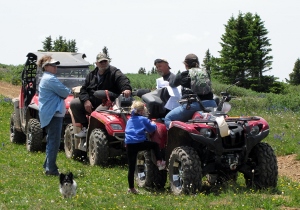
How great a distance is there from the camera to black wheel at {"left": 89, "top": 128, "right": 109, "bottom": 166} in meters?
11.4

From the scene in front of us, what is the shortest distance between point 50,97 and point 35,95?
4024mm

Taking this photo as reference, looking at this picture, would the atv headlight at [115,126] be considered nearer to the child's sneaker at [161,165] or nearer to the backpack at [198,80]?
the child's sneaker at [161,165]

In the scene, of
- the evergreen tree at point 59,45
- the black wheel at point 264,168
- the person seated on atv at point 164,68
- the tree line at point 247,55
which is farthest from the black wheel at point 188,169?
the evergreen tree at point 59,45

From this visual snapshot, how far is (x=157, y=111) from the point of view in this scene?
9.84 m

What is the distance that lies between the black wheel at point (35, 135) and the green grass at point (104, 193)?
33.0 inches

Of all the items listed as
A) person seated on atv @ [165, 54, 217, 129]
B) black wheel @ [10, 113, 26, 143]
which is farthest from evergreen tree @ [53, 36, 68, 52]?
person seated on atv @ [165, 54, 217, 129]

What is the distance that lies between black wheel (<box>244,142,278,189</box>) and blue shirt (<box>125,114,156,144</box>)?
157 centimetres

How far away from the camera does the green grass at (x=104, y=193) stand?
25.3 ft

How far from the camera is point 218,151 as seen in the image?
8.27 metres

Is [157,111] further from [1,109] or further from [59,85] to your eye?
[1,109]

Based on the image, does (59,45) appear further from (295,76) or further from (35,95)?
(35,95)

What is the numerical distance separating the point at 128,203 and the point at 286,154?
6655 millimetres

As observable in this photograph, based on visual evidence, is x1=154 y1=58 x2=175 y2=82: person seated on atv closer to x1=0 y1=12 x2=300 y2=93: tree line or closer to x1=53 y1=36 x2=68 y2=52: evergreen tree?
x1=0 y1=12 x2=300 y2=93: tree line

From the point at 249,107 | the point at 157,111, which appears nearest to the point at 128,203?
the point at 157,111
